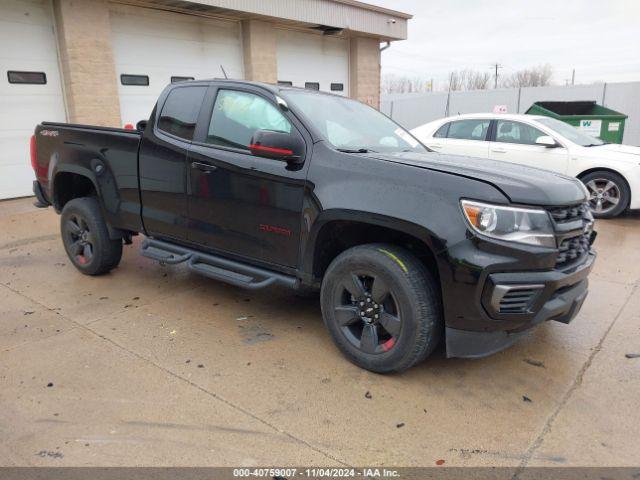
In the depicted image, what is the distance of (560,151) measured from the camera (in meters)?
7.97

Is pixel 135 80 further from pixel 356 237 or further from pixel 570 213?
pixel 570 213

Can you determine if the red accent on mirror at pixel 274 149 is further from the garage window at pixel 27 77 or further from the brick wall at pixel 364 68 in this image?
the brick wall at pixel 364 68

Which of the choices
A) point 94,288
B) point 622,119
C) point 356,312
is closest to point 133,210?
point 94,288

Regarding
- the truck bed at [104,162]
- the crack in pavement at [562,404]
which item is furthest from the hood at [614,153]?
the truck bed at [104,162]

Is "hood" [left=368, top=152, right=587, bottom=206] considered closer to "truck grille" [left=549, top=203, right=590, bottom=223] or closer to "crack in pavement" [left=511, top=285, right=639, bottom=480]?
"truck grille" [left=549, top=203, right=590, bottom=223]

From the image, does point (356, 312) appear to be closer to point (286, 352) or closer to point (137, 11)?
point (286, 352)

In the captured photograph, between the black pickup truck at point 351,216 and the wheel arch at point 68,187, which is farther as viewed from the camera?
the wheel arch at point 68,187

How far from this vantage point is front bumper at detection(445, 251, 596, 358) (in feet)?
9.09

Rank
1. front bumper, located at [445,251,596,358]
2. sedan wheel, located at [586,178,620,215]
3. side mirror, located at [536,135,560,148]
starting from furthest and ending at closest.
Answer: side mirror, located at [536,135,560,148]
sedan wheel, located at [586,178,620,215]
front bumper, located at [445,251,596,358]

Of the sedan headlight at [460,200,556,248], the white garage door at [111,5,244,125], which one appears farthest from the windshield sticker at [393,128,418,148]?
the white garage door at [111,5,244,125]

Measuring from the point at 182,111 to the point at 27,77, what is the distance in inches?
245

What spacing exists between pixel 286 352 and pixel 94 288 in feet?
7.54

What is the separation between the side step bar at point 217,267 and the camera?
3.66 m

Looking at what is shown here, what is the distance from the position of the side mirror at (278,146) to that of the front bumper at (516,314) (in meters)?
1.48
